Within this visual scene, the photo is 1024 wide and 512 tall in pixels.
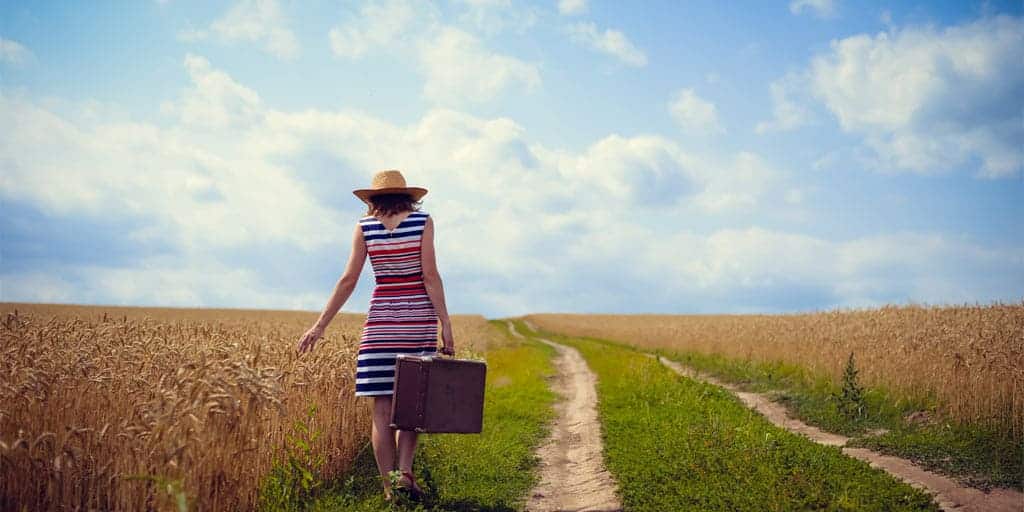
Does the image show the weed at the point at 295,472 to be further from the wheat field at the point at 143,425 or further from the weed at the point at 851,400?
the weed at the point at 851,400

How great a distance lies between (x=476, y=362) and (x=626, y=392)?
33.9ft

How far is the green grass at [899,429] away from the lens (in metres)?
10.3

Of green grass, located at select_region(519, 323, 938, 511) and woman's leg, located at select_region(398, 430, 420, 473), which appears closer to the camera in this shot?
woman's leg, located at select_region(398, 430, 420, 473)

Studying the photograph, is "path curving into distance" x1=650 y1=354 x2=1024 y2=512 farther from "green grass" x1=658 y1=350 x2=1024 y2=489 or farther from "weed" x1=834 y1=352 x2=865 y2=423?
"weed" x1=834 y1=352 x2=865 y2=423

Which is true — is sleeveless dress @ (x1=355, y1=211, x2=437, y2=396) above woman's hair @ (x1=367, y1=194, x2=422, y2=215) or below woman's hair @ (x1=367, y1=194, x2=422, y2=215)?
below

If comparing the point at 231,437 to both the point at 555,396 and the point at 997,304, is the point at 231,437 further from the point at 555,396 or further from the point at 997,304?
the point at 997,304

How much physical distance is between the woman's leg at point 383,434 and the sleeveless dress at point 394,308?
0.55ft

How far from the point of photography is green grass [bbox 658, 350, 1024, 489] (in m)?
10.3

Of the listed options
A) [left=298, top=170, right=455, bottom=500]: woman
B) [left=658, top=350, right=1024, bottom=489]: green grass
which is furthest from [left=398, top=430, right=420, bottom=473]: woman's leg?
[left=658, top=350, right=1024, bottom=489]: green grass

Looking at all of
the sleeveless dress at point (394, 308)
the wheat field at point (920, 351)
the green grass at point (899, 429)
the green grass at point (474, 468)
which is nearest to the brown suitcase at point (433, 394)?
the sleeveless dress at point (394, 308)

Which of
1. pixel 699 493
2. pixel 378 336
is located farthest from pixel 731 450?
pixel 378 336

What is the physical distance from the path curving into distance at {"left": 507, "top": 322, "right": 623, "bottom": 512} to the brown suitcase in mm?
1925

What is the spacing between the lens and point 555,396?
56.3 ft

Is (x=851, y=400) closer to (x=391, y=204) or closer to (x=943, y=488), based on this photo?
(x=943, y=488)
